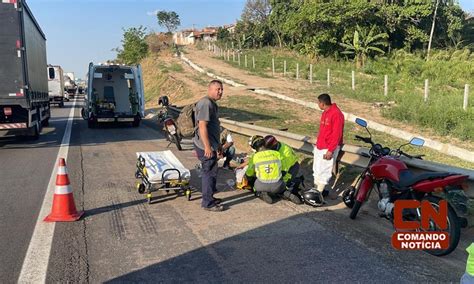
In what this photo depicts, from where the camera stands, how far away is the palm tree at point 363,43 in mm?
38781

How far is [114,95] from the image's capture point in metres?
20.3

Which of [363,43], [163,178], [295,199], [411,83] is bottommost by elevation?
Answer: [295,199]

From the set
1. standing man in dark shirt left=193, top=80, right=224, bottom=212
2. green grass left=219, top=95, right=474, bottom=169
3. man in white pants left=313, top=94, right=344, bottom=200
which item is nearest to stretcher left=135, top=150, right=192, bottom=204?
standing man in dark shirt left=193, top=80, right=224, bottom=212

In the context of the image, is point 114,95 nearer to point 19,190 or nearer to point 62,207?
point 19,190

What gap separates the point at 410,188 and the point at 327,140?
198 centimetres

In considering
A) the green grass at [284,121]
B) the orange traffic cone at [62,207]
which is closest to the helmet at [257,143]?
the orange traffic cone at [62,207]

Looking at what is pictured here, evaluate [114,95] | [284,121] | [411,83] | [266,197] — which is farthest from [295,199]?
[411,83]

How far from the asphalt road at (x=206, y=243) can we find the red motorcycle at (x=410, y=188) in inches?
12.7

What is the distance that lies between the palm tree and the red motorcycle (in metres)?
35.1

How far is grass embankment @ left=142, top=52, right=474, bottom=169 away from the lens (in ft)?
42.6

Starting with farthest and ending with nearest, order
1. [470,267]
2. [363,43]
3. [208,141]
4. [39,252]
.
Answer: [363,43], [208,141], [39,252], [470,267]

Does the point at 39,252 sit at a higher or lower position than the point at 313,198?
lower

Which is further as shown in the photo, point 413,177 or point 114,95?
point 114,95

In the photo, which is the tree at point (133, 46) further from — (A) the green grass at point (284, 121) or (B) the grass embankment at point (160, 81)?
(A) the green grass at point (284, 121)
